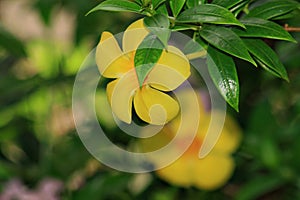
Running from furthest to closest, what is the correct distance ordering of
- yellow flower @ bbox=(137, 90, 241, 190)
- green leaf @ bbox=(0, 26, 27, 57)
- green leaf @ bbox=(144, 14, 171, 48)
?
green leaf @ bbox=(0, 26, 27, 57) → yellow flower @ bbox=(137, 90, 241, 190) → green leaf @ bbox=(144, 14, 171, 48)

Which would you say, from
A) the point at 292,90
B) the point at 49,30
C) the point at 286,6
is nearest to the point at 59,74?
the point at 49,30

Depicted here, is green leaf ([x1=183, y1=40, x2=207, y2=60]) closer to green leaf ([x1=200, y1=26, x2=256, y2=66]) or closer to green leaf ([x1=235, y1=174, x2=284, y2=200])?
green leaf ([x1=200, y1=26, x2=256, y2=66])

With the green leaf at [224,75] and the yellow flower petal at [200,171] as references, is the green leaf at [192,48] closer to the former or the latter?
the green leaf at [224,75]

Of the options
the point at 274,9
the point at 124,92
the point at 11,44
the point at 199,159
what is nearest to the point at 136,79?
the point at 124,92

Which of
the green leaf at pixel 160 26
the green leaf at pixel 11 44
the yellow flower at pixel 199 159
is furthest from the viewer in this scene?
the green leaf at pixel 11 44

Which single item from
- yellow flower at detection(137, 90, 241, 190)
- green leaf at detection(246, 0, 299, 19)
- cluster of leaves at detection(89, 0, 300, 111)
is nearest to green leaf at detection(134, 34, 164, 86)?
cluster of leaves at detection(89, 0, 300, 111)

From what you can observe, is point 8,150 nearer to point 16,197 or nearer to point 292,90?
point 16,197

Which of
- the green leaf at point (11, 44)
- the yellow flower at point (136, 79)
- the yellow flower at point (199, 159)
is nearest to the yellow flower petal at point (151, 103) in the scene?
the yellow flower at point (136, 79)
